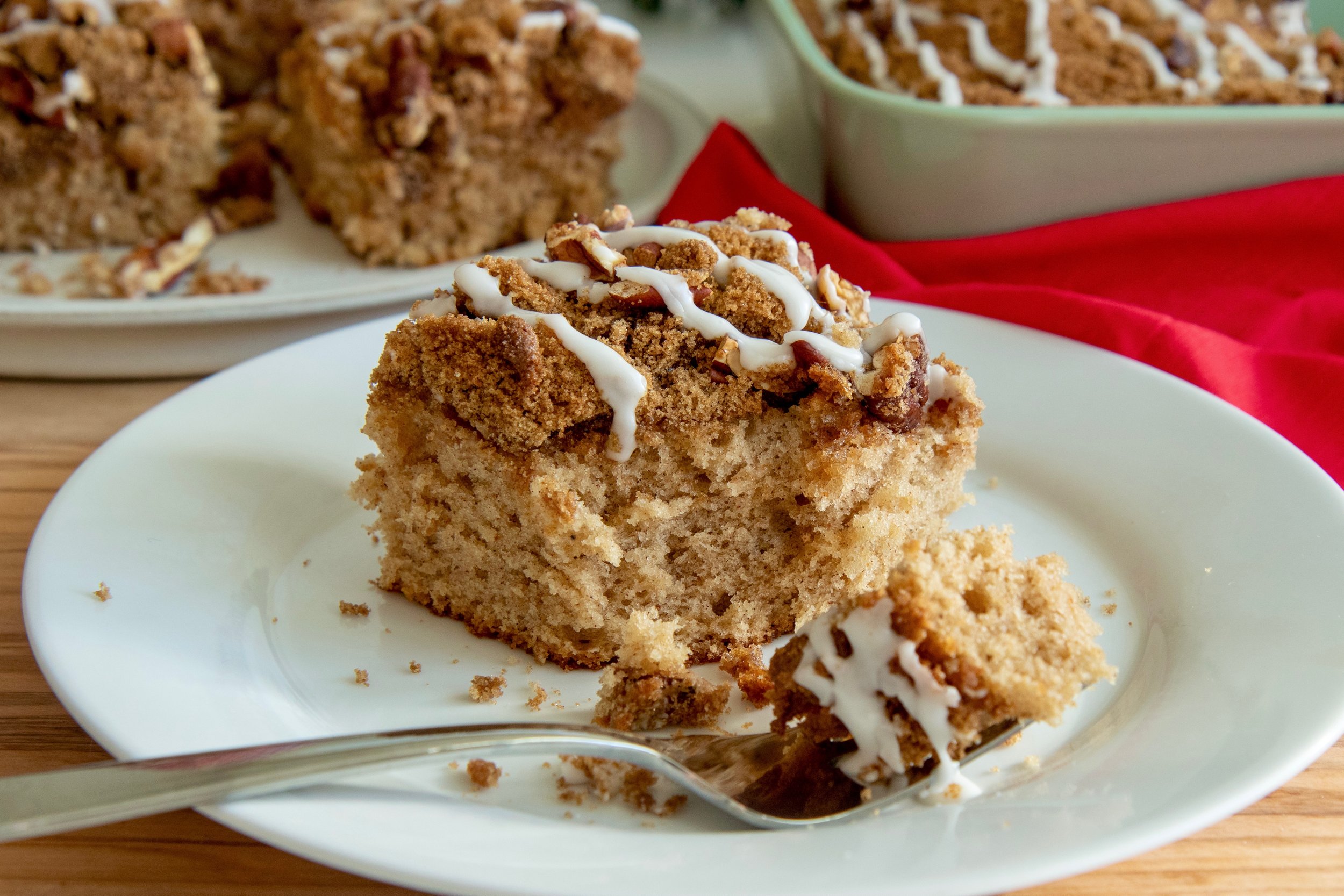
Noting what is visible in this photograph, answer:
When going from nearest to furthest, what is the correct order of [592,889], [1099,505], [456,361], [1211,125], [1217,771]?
[592,889] < [1217,771] < [456,361] < [1099,505] < [1211,125]

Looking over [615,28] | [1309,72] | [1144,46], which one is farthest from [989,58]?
[615,28]

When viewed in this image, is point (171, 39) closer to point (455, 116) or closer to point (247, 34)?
point (247, 34)

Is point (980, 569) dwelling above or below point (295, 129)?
above

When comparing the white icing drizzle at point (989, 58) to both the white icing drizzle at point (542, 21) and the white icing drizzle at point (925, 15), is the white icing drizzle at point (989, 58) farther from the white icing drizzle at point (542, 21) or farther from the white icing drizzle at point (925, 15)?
the white icing drizzle at point (542, 21)

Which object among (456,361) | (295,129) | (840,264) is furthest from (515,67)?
(456,361)

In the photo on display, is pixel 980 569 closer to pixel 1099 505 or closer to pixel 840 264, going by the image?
pixel 1099 505

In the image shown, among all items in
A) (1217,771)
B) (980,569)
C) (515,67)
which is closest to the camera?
(1217,771)
